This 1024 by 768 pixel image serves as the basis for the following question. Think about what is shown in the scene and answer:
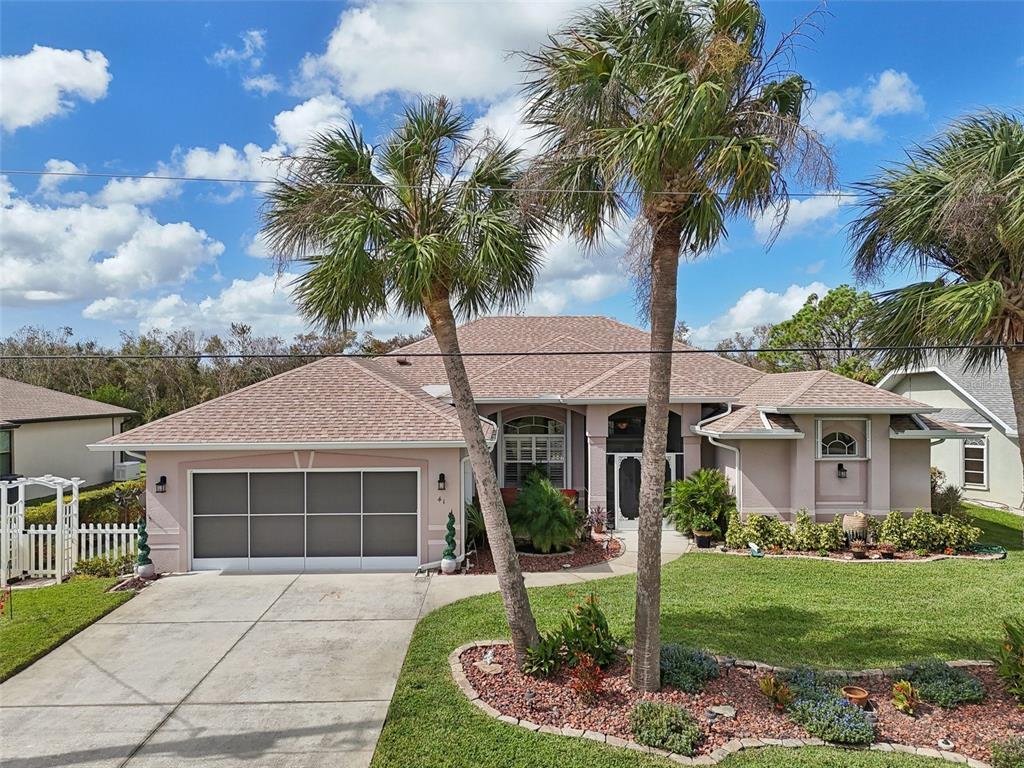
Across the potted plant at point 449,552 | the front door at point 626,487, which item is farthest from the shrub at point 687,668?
the front door at point 626,487

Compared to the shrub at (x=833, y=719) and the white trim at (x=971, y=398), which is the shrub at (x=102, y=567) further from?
the white trim at (x=971, y=398)

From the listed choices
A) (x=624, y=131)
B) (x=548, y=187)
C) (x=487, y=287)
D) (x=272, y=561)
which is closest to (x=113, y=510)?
(x=272, y=561)

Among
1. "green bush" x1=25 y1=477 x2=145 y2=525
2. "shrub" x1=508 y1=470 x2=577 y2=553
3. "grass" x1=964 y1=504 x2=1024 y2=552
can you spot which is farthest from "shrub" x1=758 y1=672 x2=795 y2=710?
"green bush" x1=25 y1=477 x2=145 y2=525

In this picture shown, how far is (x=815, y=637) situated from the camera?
26.9 feet

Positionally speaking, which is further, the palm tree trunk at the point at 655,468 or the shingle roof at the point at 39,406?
the shingle roof at the point at 39,406

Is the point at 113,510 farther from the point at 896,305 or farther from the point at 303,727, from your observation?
the point at 896,305

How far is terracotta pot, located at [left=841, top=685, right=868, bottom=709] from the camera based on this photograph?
6129mm

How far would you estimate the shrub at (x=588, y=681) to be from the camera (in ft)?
20.7

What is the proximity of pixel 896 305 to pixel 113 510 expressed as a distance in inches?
761

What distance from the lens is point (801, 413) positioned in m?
14.1

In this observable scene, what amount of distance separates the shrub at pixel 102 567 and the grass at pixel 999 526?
65.8ft

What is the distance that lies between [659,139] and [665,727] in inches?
229

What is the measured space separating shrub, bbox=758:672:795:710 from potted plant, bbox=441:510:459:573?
6743 millimetres

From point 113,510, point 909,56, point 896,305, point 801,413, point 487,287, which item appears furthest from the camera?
point 113,510
